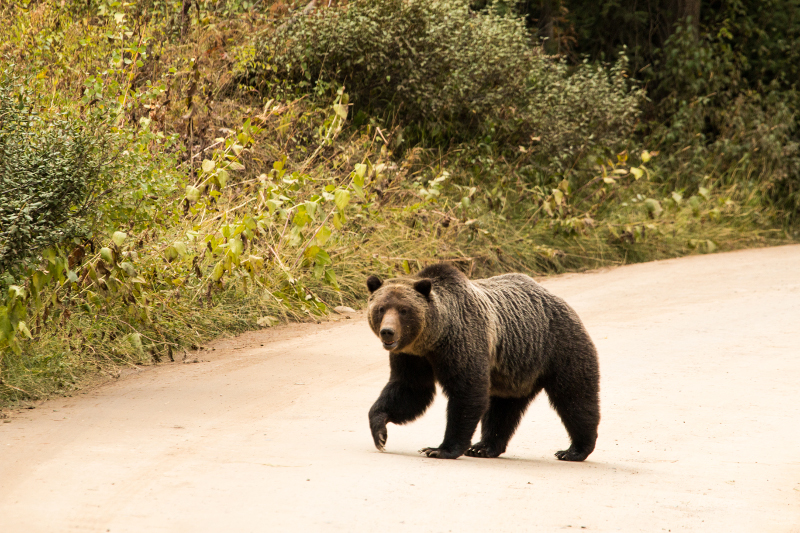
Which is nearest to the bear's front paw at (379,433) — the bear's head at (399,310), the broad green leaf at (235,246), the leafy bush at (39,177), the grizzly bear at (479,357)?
the grizzly bear at (479,357)

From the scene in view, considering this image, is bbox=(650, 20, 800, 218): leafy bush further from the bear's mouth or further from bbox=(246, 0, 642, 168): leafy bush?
the bear's mouth

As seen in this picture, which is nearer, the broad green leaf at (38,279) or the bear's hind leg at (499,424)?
the bear's hind leg at (499,424)

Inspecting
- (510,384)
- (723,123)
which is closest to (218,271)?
(510,384)

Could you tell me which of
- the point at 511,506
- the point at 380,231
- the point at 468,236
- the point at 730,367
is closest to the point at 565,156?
the point at 468,236

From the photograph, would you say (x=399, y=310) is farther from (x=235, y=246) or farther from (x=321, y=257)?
(x=321, y=257)

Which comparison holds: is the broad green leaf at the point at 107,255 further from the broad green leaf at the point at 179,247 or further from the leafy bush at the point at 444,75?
the leafy bush at the point at 444,75

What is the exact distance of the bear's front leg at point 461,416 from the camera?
5.29 m

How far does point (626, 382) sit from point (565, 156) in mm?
7587

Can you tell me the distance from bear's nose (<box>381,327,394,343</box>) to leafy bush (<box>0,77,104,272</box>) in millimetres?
2569

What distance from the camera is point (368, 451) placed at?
5398 mm

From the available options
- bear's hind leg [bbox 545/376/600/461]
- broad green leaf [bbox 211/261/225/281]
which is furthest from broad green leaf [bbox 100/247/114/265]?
bear's hind leg [bbox 545/376/600/461]

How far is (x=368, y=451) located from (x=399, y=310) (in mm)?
835

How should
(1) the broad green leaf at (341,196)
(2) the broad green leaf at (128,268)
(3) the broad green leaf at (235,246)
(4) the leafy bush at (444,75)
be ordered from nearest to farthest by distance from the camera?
(2) the broad green leaf at (128,268) < (3) the broad green leaf at (235,246) < (1) the broad green leaf at (341,196) < (4) the leafy bush at (444,75)

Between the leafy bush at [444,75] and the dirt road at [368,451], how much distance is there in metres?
4.94
